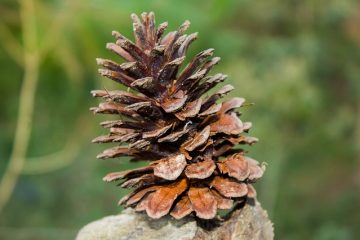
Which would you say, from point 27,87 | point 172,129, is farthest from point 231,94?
point 172,129

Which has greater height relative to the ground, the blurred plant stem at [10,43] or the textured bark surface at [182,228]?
the blurred plant stem at [10,43]

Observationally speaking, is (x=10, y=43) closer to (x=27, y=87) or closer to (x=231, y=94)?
(x=27, y=87)

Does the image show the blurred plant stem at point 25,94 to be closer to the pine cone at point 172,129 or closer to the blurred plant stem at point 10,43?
the blurred plant stem at point 10,43

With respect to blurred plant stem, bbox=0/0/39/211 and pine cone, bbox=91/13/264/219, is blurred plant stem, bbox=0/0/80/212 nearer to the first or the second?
blurred plant stem, bbox=0/0/39/211

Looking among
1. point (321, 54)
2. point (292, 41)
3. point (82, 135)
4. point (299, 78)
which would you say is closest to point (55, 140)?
point (82, 135)

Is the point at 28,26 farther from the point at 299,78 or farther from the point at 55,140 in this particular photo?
the point at 299,78

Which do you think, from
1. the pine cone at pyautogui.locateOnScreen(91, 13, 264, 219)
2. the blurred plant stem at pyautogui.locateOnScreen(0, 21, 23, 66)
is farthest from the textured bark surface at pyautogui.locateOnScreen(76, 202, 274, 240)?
the blurred plant stem at pyautogui.locateOnScreen(0, 21, 23, 66)

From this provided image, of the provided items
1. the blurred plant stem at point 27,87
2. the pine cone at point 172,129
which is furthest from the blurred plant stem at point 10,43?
the pine cone at point 172,129
